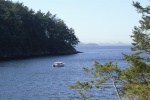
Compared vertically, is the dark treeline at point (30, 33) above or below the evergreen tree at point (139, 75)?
above

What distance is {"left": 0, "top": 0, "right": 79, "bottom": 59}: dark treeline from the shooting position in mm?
111750

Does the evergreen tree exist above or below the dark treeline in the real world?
below

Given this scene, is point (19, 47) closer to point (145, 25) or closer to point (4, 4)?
point (4, 4)

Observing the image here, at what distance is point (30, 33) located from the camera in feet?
428

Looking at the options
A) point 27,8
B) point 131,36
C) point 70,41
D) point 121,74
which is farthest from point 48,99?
point 70,41

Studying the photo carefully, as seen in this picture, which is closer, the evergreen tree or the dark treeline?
the evergreen tree

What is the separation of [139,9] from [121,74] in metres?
5.59

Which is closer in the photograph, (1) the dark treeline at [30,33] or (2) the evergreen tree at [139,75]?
(2) the evergreen tree at [139,75]

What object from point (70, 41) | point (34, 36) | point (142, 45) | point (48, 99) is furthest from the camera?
point (70, 41)

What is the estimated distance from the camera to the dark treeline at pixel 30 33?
367ft

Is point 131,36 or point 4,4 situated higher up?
point 4,4

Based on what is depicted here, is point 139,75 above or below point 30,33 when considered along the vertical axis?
below

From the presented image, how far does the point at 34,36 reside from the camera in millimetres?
133375

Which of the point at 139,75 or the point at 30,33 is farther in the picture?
the point at 30,33
